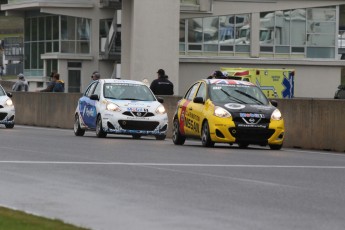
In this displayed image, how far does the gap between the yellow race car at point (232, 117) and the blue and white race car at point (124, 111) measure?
8.12 ft

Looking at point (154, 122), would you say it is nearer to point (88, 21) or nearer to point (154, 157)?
point (154, 157)

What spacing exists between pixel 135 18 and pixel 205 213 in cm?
5586

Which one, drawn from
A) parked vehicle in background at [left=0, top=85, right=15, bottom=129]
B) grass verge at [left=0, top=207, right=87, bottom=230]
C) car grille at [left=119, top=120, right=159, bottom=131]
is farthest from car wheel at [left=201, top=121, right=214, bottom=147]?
grass verge at [left=0, top=207, right=87, bottom=230]

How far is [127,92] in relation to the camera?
31.6 metres

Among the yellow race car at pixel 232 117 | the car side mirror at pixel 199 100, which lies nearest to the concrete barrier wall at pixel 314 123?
the yellow race car at pixel 232 117

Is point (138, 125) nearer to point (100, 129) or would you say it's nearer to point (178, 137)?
point (100, 129)

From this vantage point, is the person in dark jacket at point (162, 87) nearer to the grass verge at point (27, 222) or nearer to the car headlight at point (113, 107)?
the car headlight at point (113, 107)

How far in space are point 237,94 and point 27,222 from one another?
16.8 meters

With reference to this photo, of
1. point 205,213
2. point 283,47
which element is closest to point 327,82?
point 283,47

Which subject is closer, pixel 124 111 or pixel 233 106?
pixel 233 106

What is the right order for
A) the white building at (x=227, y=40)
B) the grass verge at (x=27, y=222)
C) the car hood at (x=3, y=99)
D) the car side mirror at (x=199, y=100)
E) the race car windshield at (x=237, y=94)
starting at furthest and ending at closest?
the white building at (x=227, y=40), the car hood at (x=3, y=99), the race car windshield at (x=237, y=94), the car side mirror at (x=199, y=100), the grass verge at (x=27, y=222)

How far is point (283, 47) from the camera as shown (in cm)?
8012

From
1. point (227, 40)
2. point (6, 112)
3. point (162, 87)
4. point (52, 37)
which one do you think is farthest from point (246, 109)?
point (52, 37)

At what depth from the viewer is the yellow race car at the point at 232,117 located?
85.7 ft
